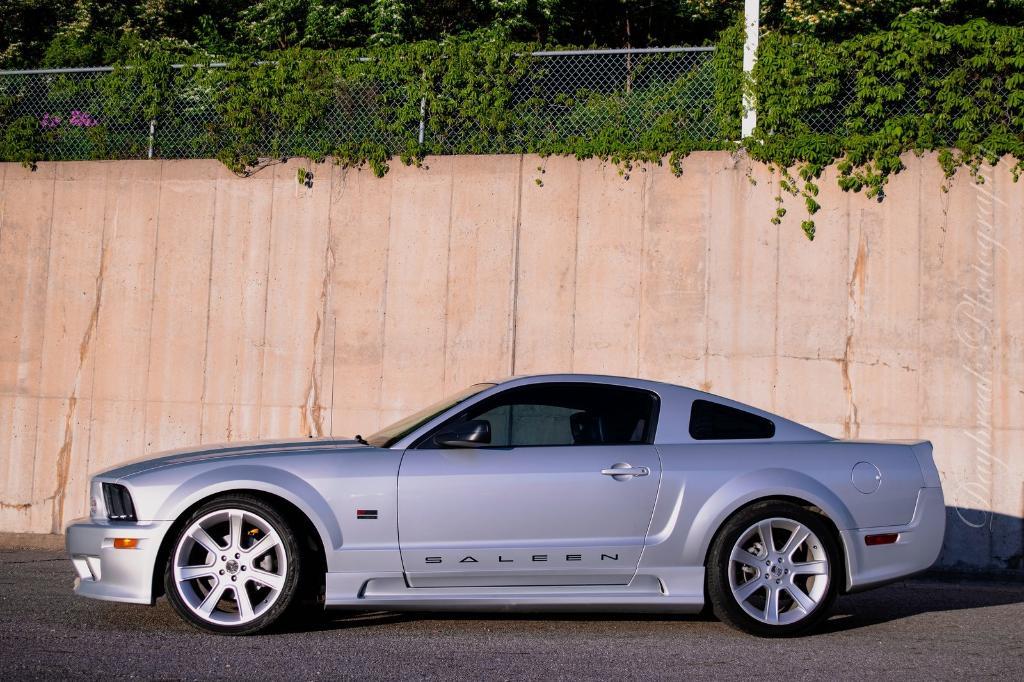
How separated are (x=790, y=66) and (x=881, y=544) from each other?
18.3ft

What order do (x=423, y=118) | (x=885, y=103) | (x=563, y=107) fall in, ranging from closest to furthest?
(x=885, y=103)
(x=563, y=107)
(x=423, y=118)

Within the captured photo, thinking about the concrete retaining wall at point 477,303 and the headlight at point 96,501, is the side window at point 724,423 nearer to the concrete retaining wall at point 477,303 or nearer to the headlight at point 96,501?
the headlight at point 96,501

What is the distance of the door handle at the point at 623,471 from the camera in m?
5.71

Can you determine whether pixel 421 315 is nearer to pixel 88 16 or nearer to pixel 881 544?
pixel 881 544

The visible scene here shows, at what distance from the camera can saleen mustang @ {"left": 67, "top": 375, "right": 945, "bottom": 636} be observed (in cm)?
555

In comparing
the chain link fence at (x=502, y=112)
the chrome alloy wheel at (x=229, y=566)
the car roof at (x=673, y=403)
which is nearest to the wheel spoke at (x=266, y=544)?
the chrome alloy wheel at (x=229, y=566)

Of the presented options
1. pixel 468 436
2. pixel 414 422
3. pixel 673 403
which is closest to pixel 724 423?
pixel 673 403

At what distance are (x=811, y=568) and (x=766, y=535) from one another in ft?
1.00

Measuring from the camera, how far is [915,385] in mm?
9328

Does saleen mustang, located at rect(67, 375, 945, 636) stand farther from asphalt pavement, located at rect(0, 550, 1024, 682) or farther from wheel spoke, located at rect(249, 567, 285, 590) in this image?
asphalt pavement, located at rect(0, 550, 1024, 682)

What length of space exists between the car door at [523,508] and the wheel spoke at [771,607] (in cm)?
77

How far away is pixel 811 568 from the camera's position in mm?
5812

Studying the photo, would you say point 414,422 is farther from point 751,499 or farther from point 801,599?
point 801,599

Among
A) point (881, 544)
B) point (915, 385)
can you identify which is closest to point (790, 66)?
point (915, 385)
